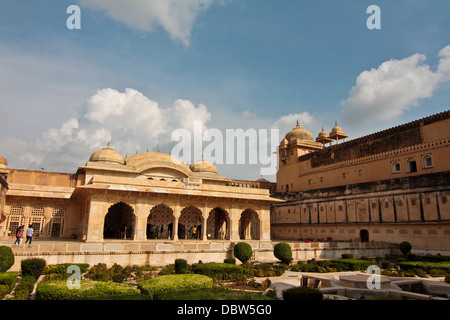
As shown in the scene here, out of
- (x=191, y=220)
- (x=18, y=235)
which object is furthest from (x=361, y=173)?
(x=18, y=235)

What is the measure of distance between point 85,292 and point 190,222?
1950cm

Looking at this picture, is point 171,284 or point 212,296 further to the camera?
point 171,284

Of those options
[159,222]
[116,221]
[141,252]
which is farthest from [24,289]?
[116,221]

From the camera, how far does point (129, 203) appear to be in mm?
22688

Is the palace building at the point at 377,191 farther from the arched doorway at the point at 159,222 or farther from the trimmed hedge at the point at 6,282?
the trimmed hedge at the point at 6,282

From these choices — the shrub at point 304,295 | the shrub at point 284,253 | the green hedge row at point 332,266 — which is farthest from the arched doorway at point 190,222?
the shrub at point 304,295

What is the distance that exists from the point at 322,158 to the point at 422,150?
461 inches

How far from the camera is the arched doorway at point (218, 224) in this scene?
30062mm

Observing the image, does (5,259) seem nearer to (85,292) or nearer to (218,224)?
(85,292)

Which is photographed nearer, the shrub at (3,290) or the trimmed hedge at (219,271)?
the shrub at (3,290)

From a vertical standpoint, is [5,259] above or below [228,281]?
above

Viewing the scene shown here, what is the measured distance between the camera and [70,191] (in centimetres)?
2809
